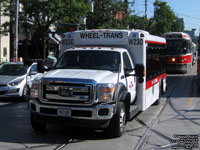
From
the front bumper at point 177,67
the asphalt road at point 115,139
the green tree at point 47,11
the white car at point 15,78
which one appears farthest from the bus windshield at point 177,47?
the asphalt road at point 115,139

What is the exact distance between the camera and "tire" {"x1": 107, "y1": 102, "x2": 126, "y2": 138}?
23.7ft

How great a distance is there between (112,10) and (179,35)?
12.6 metres

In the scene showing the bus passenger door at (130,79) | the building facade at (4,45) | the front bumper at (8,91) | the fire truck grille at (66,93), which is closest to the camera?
the fire truck grille at (66,93)

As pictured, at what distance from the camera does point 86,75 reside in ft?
23.8

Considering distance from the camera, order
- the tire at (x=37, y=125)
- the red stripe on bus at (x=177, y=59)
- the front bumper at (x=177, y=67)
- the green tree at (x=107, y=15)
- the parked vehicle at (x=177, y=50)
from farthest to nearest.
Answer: the green tree at (x=107, y=15)
the front bumper at (x=177, y=67)
the red stripe on bus at (x=177, y=59)
the parked vehicle at (x=177, y=50)
the tire at (x=37, y=125)

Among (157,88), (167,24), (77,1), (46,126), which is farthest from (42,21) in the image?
(167,24)

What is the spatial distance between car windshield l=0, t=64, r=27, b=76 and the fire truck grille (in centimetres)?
681

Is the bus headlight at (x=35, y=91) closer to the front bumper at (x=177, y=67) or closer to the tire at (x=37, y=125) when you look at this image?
the tire at (x=37, y=125)

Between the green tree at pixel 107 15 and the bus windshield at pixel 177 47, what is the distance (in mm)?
10979

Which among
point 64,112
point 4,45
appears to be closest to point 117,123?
point 64,112

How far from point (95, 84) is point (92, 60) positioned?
1362 mm

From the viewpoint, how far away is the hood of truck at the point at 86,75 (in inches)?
280

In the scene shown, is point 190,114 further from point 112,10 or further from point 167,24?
point 167,24

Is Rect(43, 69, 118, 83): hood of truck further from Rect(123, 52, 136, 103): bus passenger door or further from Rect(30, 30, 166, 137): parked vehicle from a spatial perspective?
Rect(123, 52, 136, 103): bus passenger door
